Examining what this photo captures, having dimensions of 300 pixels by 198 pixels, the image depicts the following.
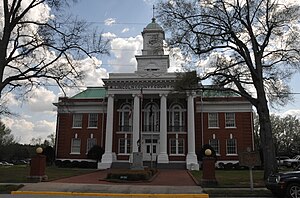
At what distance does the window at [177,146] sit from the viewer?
40469 millimetres

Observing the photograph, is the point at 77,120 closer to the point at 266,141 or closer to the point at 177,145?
the point at 177,145

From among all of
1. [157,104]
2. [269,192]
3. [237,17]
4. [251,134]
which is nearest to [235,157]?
[251,134]

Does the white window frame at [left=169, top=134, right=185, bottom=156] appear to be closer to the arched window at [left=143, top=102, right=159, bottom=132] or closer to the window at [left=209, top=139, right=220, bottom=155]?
the arched window at [left=143, top=102, right=159, bottom=132]

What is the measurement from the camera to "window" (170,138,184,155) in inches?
1593

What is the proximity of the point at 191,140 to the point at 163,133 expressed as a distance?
11.4 feet

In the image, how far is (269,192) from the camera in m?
14.6

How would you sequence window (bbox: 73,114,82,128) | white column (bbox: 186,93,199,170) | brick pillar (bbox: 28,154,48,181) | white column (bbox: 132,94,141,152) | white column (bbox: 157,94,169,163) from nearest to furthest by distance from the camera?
brick pillar (bbox: 28,154,48,181), white column (bbox: 186,93,199,170), white column (bbox: 157,94,169,163), white column (bbox: 132,94,141,152), window (bbox: 73,114,82,128)

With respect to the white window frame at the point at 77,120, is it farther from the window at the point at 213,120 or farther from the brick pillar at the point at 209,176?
the brick pillar at the point at 209,176

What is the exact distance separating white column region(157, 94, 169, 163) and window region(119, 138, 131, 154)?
192 inches

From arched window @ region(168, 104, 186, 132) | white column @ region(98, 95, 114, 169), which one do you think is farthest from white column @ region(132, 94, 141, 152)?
arched window @ region(168, 104, 186, 132)

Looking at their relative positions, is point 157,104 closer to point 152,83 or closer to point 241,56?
point 152,83

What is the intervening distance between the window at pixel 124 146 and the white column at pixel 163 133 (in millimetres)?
4869

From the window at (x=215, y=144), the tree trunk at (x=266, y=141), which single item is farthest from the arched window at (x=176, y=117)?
the tree trunk at (x=266, y=141)

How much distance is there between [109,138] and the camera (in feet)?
128
